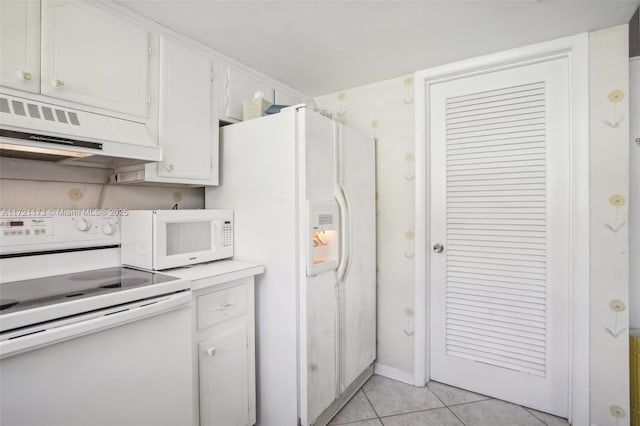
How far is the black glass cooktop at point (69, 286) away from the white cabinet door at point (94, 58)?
79 centimetres

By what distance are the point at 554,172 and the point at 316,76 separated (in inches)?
66.0

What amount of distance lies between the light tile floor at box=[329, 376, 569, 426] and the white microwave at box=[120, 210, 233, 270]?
1275 mm

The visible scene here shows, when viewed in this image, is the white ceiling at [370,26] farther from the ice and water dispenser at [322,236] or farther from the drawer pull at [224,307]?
the drawer pull at [224,307]

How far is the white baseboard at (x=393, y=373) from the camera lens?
7.71 ft

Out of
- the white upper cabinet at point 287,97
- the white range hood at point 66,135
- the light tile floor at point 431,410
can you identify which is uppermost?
the white upper cabinet at point 287,97

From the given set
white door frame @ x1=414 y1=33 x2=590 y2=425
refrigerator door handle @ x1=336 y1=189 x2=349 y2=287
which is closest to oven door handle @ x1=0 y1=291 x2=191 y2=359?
refrigerator door handle @ x1=336 y1=189 x2=349 y2=287

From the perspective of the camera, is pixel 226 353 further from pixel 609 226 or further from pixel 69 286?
pixel 609 226

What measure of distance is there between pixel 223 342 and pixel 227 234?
2.01 ft

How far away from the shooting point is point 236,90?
212cm

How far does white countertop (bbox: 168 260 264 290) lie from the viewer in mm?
1515

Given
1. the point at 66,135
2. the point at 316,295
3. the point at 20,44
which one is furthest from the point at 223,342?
the point at 20,44

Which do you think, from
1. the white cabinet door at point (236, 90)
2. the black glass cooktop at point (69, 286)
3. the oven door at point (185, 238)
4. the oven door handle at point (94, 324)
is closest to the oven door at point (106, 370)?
the oven door handle at point (94, 324)

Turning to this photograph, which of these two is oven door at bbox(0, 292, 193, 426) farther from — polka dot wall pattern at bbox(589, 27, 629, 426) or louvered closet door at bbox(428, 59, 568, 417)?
polka dot wall pattern at bbox(589, 27, 629, 426)

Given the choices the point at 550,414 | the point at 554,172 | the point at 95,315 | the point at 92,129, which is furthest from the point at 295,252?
the point at 550,414
